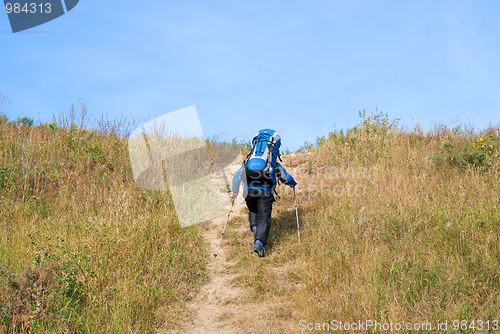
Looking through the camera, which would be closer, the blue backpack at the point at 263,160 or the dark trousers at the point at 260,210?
the dark trousers at the point at 260,210

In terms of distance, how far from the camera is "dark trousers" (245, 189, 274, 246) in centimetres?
717

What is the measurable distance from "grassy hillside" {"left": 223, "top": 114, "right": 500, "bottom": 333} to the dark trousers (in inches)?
18.5

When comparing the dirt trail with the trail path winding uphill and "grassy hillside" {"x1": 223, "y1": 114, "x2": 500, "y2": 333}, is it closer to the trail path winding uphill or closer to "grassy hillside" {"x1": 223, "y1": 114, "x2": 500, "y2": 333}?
the trail path winding uphill

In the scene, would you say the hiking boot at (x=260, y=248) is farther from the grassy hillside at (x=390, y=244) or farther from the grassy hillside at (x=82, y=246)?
the grassy hillside at (x=82, y=246)

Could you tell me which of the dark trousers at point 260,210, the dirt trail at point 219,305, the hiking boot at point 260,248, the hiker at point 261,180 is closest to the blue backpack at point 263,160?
the hiker at point 261,180

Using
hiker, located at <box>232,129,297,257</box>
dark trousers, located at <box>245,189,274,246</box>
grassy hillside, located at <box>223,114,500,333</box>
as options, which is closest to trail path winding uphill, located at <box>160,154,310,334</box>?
grassy hillside, located at <box>223,114,500,333</box>

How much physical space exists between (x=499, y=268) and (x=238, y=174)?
4814 mm

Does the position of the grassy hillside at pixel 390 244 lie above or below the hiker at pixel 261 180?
below

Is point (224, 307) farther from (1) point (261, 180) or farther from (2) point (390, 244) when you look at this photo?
(2) point (390, 244)

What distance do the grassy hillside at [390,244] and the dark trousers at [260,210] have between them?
1.54 feet

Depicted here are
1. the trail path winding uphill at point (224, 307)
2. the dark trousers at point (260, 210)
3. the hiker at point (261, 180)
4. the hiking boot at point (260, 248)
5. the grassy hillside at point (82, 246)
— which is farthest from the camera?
the hiker at point (261, 180)

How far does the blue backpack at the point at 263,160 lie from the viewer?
7.40 meters

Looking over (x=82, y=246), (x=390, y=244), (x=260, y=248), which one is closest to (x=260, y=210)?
(x=260, y=248)

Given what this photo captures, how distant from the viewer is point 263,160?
7.44 m
